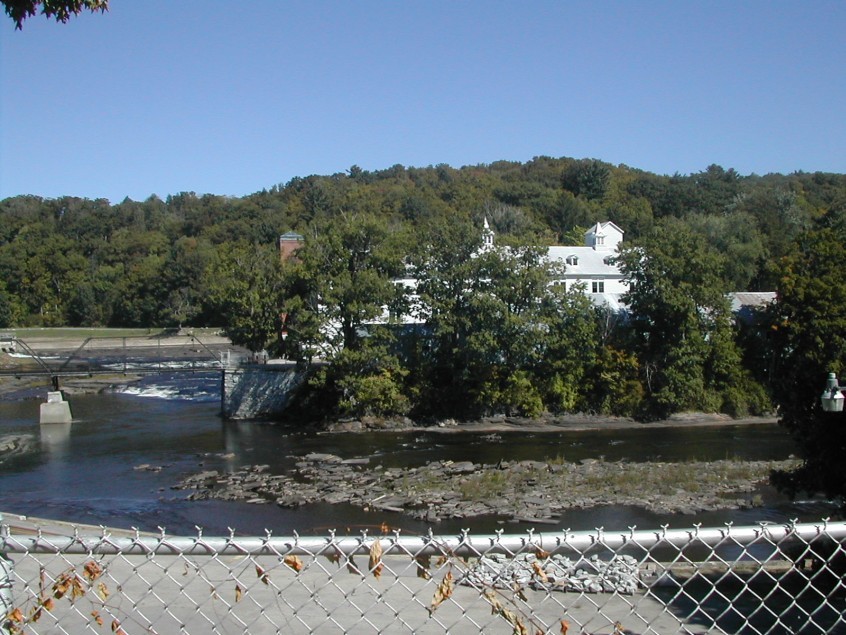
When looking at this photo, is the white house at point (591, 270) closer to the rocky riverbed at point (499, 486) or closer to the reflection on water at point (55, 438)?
the rocky riverbed at point (499, 486)

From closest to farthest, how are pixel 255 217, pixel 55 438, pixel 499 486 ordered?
pixel 499 486
pixel 55 438
pixel 255 217

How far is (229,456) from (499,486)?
10.2 meters

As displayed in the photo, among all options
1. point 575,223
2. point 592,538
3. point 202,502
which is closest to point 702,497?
point 202,502

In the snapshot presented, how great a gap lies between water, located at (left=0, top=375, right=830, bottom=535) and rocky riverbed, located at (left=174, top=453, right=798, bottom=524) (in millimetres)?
568

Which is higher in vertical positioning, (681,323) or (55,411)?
(681,323)

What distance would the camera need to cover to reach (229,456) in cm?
2844

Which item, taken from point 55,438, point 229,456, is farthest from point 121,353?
point 229,456

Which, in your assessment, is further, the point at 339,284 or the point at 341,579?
the point at 339,284

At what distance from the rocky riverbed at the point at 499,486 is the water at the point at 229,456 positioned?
0.57m

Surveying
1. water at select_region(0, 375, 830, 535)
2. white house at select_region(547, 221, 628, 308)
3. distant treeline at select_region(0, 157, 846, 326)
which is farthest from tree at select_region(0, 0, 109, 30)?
distant treeline at select_region(0, 157, 846, 326)

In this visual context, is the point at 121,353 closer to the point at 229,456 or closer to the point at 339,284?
the point at 339,284

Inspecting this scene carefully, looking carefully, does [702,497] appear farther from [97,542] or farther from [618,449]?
[97,542]

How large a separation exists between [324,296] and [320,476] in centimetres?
1079

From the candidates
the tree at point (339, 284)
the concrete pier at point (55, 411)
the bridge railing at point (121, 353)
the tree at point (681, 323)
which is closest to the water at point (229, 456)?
the concrete pier at point (55, 411)
